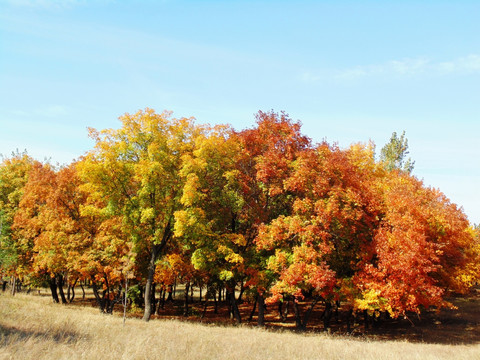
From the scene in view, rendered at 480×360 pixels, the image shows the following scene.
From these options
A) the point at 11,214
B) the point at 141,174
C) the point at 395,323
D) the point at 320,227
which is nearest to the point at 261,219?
the point at 320,227

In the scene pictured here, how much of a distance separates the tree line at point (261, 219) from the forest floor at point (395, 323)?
13.4 ft

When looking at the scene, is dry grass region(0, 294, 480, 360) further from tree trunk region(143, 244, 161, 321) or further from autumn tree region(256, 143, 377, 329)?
tree trunk region(143, 244, 161, 321)

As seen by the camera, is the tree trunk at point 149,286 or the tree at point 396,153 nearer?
the tree trunk at point 149,286

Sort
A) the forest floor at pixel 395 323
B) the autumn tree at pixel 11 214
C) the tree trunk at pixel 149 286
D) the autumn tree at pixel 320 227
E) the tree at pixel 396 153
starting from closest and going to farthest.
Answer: the autumn tree at pixel 320 227
the tree trunk at pixel 149 286
the forest floor at pixel 395 323
the autumn tree at pixel 11 214
the tree at pixel 396 153

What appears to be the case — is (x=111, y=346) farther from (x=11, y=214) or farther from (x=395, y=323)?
(x=395, y=323)

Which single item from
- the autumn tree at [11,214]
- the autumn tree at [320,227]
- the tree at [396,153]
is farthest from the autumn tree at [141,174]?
the tree at [396,153]

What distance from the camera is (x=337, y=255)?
86.3ft

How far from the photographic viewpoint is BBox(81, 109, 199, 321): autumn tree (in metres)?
24.1

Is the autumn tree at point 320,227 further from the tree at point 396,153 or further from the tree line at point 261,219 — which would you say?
the tree at point 396,153

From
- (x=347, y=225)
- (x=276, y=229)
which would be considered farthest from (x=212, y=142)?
(x=347, y=225)

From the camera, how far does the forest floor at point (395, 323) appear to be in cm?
2834

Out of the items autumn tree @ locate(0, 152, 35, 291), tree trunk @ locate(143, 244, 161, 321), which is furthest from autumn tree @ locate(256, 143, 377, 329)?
autumn tree @ locate(0, 152, 35, 291)

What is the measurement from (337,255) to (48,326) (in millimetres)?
19450

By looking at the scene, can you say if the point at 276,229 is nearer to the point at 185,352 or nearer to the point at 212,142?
the point at 212,142
